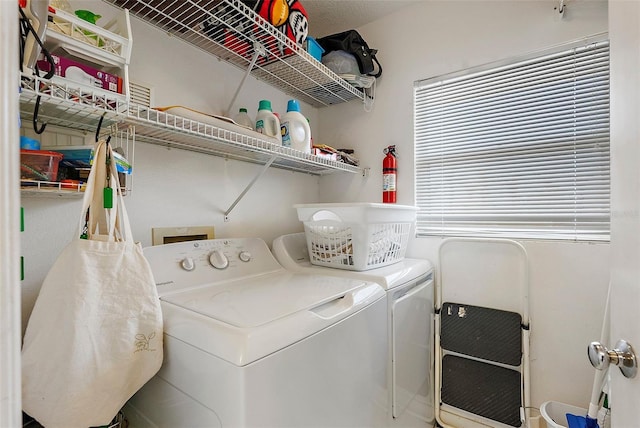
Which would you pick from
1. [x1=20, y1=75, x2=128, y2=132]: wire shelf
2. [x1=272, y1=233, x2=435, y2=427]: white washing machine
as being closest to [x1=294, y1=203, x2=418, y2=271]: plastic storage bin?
[x1=272, y1=233, x2=435, y2=427]: white washing machine

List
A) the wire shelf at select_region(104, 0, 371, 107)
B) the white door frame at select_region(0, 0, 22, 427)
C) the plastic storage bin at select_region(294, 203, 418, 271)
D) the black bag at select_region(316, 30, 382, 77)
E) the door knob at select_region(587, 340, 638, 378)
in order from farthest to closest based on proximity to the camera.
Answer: the black bag at select_region(316, 30, 382, 77), the plastic storage bin at select_region(294, 203, 418, 271), the wire shelf at select_region(104, 0, 371, 107), the door knob at select_region(587, 340, 638, 378), the white door frame at select_region(0, 0, 22, 427)

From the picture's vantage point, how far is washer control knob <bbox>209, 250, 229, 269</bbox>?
4.24 ft

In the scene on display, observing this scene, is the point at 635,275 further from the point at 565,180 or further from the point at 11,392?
the point at 565,180

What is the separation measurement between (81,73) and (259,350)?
0.87m

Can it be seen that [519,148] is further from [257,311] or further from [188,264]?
[188,264]

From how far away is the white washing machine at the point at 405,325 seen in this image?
4.24ft

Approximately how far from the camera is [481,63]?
173 centimetres

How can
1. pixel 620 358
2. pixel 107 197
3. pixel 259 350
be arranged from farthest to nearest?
pixel 107 197 < pixel 259 350 < pixel 620 358

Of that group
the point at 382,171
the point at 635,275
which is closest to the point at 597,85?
the point at 382,171

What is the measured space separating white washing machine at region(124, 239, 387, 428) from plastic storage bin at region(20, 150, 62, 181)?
1.35ft

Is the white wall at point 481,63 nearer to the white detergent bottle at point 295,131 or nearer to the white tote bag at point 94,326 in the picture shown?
the white detergent bottle at point 295,131

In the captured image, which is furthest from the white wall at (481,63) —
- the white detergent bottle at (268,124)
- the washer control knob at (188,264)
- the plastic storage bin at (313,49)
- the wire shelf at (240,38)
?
the washer control knob at (188,264)

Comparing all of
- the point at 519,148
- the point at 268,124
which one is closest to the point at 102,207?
the point at 268,124

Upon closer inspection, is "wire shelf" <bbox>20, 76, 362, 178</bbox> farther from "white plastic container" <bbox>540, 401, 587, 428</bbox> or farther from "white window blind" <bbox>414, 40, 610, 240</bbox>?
"white plastic container" <bbox>540, 401, 587, 428</bbox>
